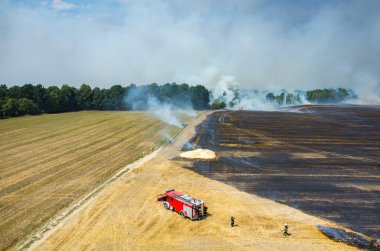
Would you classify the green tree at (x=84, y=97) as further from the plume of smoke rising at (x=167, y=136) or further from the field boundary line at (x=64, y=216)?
the field boundary line at (x=64, y=216)

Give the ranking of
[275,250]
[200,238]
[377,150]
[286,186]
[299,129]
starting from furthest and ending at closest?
[299,129] < [377,150] < [286,186] < [200,238] < [275,250]

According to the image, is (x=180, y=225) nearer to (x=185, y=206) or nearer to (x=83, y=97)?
(x=185, y=206)

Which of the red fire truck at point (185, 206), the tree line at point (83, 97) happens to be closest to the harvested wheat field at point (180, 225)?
the red fire truck at point (185, 206)

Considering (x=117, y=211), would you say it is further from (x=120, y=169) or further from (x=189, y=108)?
(x=189, y=108)

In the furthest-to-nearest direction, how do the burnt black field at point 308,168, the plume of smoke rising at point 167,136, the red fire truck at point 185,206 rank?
the plume of smoke rising at point 167,136 < the burnt black field at point 308,168 < the red fire truck at point 185,206

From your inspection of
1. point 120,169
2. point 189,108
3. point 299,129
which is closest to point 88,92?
point 189,108

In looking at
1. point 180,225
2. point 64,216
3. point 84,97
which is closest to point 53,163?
point 64,216
